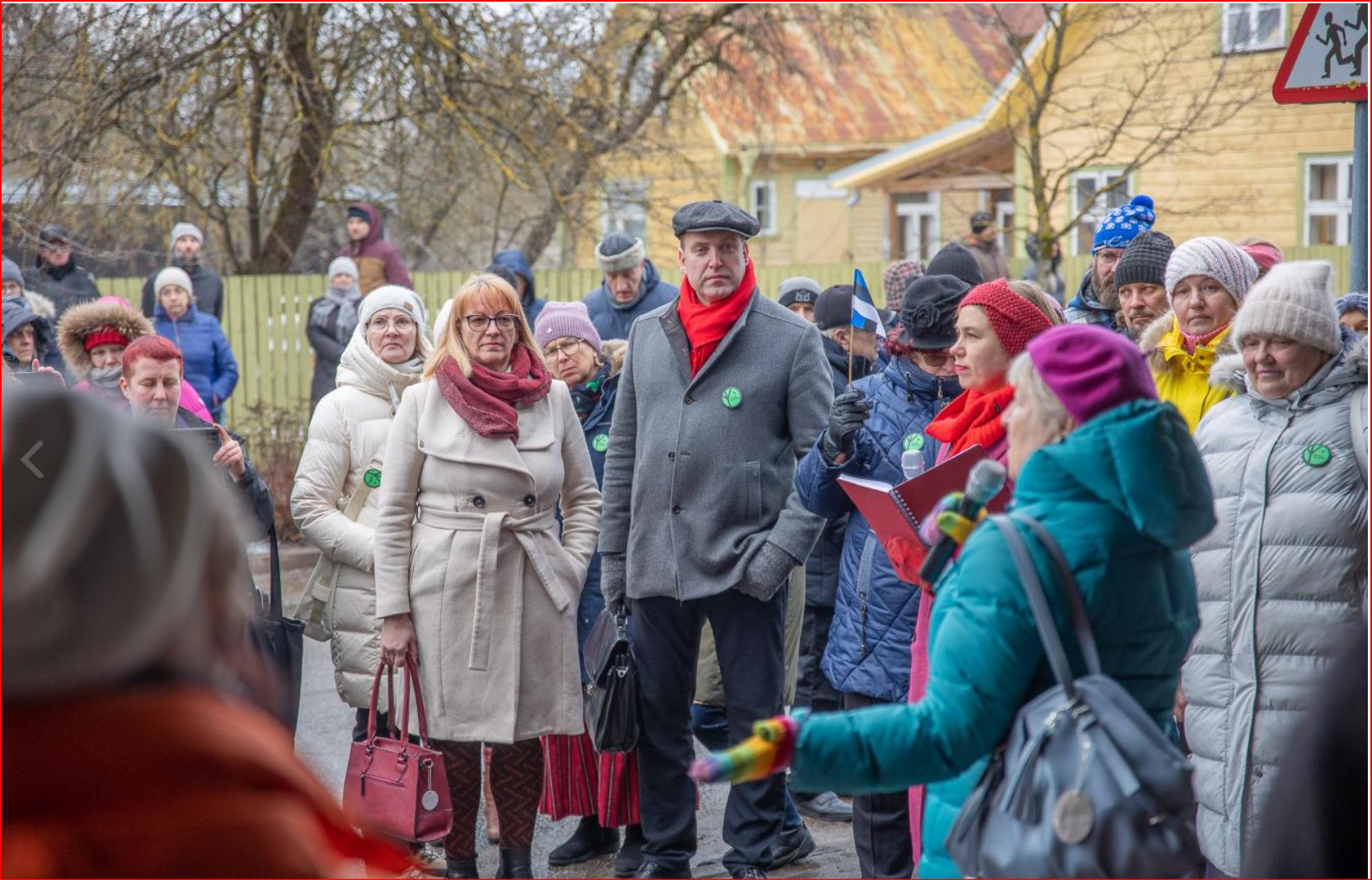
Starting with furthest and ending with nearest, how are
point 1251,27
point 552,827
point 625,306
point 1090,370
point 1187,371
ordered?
1. point 1251,27
2. point 625,306
3. point 552,827
4. point 1187,371
5. point 1090,370

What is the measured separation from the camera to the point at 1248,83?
17609mm

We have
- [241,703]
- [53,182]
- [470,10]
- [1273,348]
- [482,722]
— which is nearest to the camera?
[241,703]

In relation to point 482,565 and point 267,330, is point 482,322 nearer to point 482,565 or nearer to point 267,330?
point 482,565

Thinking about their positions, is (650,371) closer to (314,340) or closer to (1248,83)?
(314,340)

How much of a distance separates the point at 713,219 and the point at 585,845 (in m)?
2.33

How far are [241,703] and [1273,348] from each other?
3.19 metres

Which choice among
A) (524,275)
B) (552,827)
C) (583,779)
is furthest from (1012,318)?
(524,275)

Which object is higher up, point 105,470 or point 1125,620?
point 105,470

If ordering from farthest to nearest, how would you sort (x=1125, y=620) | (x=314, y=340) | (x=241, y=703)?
(x=314, y=340)
(x=1125, y=620)
(x=241, y=703)

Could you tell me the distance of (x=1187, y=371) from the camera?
15.8 feet

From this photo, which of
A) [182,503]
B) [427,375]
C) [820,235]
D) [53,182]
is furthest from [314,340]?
[820,235]

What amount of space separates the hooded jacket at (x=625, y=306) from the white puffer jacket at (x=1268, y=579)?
4696 millimetres

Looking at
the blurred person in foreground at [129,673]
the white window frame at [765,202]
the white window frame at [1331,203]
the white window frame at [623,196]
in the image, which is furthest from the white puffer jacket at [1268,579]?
the white window frame at [765,202]

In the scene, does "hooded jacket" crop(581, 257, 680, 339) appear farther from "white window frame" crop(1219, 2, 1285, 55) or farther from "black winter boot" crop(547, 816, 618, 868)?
"white window frame" crop(1219, 2, 1285, 55)
